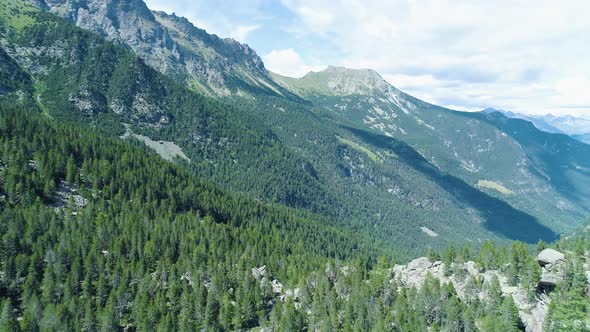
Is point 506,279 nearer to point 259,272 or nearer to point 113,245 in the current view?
point 259,272

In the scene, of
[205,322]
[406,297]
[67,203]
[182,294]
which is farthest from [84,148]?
[406,297]

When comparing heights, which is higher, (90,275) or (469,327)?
(469,327)

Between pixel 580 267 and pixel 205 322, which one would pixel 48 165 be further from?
pixel 580 267

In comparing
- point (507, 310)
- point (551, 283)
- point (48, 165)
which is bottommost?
point (48, 165)

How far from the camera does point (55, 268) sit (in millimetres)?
104188

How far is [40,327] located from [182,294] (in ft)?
103

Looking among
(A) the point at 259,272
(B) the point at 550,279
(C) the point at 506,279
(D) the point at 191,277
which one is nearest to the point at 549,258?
(B) the point at 550,279

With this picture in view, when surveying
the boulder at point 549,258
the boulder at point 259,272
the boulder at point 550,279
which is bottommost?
the boulder at point 259,272

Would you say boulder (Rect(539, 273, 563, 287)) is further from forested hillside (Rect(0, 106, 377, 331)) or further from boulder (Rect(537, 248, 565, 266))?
forested hillside (Rect(0, 106, 377, 331))

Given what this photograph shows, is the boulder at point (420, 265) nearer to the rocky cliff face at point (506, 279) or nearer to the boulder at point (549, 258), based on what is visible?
the rocky cliff face at point (506, 279)

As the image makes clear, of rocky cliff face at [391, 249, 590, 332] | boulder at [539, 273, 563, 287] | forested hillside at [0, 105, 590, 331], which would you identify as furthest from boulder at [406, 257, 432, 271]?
boulder at [539, 273, 563, 287]

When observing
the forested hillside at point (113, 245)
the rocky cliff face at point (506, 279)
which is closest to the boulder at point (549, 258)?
the rocky cliff face at point (506, 279)

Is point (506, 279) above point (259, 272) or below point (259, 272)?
above

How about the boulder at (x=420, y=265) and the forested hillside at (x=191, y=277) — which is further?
the boulder at (x=420, y=265)
